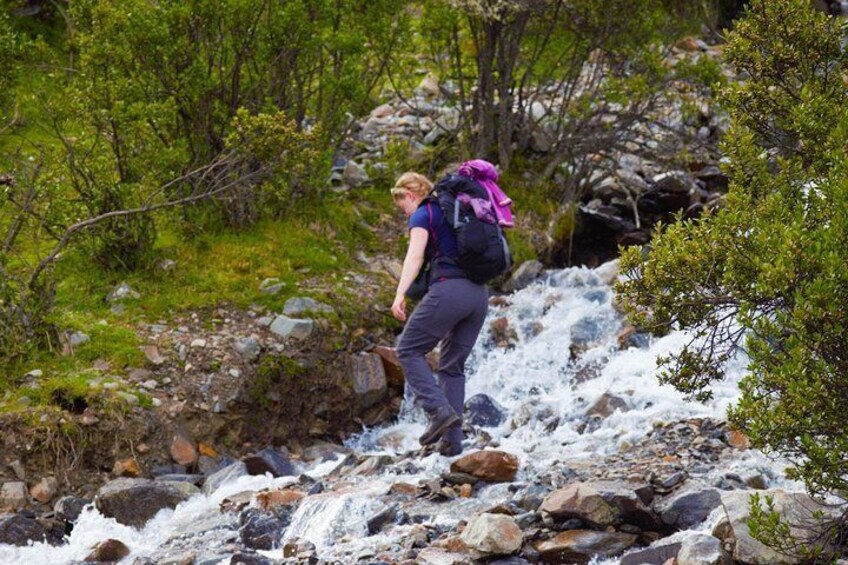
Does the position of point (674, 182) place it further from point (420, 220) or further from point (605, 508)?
point (605, 508)

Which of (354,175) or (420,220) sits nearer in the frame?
(420,220)

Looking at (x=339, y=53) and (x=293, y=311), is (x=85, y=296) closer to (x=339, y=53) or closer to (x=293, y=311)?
(x=293, y=311)

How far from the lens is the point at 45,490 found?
30.5 ft

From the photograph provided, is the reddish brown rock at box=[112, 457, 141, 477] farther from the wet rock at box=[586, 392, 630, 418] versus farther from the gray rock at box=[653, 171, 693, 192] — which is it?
the gray rock at box=[653, 171, 693, 192]

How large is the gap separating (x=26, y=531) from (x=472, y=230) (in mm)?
4521

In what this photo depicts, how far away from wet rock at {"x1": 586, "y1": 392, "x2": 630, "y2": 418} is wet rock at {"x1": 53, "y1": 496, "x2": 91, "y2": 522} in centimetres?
490

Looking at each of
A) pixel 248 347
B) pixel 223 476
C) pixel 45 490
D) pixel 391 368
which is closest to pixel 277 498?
pixel 223 476

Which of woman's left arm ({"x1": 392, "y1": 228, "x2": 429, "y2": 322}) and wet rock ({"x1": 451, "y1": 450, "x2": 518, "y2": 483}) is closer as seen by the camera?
wet rock ({"x1": 451, "y1": 450, "x2": 518, "y2": 483})

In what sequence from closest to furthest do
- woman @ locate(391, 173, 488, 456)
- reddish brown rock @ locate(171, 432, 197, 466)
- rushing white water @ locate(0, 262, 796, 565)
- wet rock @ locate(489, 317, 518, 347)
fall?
rushing white water @ locate(0, 262, 796, 565)
woman @ locate(391, 173, 488, 456)
reddish brown rock @ locate(171, 432, 197, 466)
wet rock @ locate(489, 317, 518, 347)

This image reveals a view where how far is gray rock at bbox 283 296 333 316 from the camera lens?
11898mm

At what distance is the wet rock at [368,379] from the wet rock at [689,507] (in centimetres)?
502

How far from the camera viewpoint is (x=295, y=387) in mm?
11180

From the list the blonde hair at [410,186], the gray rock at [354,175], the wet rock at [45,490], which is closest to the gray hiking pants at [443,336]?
the blonde hair at [410,186]

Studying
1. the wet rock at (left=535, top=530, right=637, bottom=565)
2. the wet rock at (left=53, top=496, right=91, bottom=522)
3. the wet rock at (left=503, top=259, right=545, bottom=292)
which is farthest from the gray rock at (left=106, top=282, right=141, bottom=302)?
the wet rock at (left=535, top=530, right=637, bottom=565)
